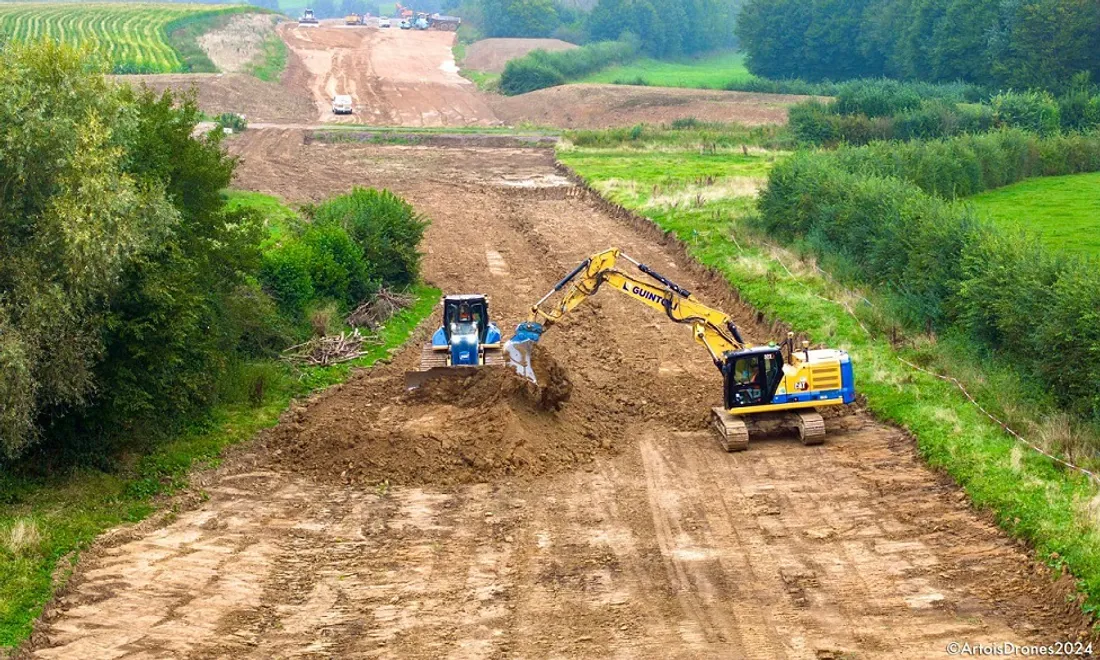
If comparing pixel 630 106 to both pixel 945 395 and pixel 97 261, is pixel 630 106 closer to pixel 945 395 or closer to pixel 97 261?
pixel 945 395

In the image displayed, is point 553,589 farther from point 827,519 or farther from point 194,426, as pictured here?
point 194,426

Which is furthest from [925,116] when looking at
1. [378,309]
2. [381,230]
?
[378,309]

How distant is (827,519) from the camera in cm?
2052

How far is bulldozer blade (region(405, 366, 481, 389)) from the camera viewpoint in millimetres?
25250

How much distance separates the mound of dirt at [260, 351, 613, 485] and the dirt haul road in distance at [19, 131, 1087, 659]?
0.05m

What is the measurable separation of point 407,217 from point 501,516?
1740 centimetres

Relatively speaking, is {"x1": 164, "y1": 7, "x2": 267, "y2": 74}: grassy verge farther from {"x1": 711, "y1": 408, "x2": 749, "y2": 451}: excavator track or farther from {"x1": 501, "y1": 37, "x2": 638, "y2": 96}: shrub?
{"x1": 711, "y1": 408, "x2": 749, "y2": 451}: excavator track

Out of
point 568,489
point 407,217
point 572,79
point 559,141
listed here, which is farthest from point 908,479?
point 572,79

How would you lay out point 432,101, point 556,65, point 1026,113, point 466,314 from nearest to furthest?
point 466,314
point 1026,113
point 432,101
point 556,65

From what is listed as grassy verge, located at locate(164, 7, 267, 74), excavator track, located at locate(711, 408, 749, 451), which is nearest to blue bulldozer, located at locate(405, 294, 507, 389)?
excavator track, located at locate(711, 408, 749, 451)

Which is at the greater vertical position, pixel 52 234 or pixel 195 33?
pixel 195 33

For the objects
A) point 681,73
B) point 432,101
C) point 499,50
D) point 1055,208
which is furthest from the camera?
point 681,73

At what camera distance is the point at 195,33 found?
121312 mm

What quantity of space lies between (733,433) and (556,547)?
219 inches
